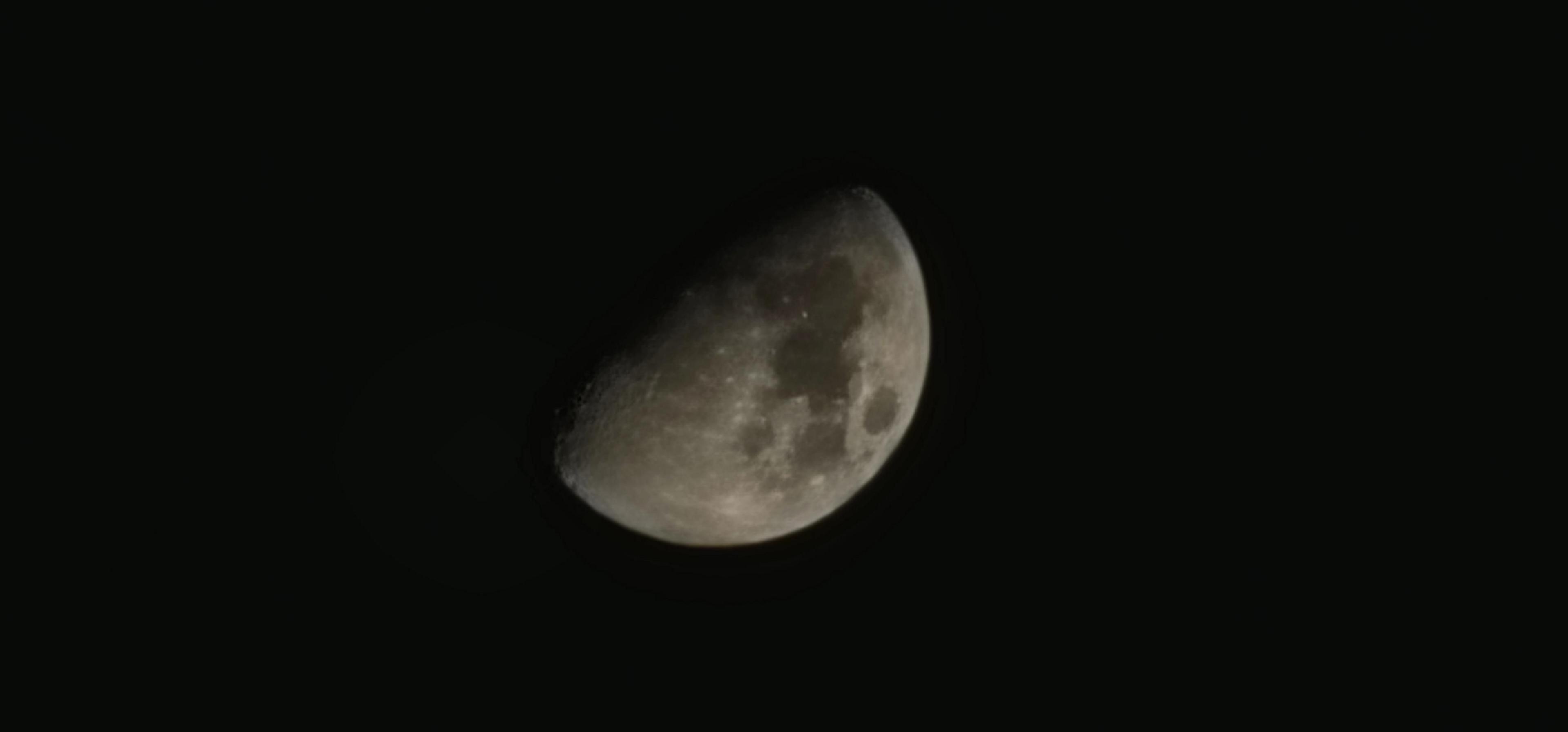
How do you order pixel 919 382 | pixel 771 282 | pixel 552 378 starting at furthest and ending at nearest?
pixel 919 382 < pixel 552 378 < pixel 771 282

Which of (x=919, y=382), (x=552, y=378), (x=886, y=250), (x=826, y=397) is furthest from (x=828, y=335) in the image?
(x=552, y=378)

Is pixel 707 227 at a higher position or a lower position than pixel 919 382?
higher

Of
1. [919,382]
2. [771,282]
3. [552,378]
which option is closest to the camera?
[771,282]

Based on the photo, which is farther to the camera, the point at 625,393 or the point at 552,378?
the point at 552,378

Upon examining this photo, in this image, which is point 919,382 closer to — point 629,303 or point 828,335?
point 828,335

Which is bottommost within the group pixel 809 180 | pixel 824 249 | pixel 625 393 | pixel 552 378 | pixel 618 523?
pixel 618 523

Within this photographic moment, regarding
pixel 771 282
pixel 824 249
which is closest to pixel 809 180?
pixel 824 249
